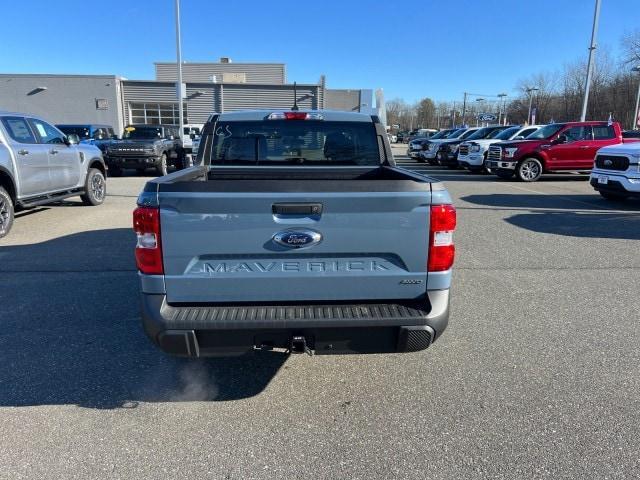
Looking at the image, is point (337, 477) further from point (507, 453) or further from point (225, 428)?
point (507, 453)

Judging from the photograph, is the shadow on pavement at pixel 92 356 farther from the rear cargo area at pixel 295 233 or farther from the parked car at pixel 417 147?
the parked car at pixel 417 147

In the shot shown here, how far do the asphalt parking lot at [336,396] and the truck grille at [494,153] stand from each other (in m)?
11.4

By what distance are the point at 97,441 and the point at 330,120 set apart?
3.04 meters

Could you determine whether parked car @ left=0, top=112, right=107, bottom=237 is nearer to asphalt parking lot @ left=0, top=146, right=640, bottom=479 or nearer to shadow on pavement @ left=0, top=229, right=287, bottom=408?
shadow on pavement @ left=0, top=229, right=287, bottom=408

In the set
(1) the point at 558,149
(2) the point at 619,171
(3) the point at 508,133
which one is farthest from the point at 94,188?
(3) the point at 508,133

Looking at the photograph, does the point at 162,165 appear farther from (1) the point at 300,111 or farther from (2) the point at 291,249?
A: (2) the point at 291,249

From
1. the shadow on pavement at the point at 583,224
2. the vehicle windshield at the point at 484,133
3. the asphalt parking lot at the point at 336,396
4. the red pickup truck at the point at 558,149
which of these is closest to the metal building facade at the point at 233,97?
the vehicle windshield at the point at 484,133

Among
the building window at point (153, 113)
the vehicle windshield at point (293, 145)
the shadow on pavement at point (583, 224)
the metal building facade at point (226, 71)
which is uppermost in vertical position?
the metal building facade at point (226, 71)

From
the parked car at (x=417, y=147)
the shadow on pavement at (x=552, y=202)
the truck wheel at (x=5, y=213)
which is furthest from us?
the parked car at (x=417, y=147)

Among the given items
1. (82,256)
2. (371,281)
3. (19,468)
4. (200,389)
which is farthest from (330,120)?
(82,256)

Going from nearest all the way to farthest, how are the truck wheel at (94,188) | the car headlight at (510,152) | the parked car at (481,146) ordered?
the truck wheel at (94,188) → the car headlight at (510,152) → the parked car at (481,146)

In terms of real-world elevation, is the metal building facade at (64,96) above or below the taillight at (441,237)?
above

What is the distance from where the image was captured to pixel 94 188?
11.0 meters

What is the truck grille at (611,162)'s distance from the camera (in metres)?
10.6
